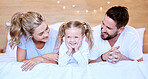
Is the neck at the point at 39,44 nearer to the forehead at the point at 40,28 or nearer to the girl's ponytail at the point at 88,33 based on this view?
the forehead at the point at 40,28

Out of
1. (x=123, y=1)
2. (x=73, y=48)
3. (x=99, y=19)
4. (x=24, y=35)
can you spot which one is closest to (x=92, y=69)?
(x=73, y=48)

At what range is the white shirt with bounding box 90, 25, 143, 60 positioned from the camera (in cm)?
128

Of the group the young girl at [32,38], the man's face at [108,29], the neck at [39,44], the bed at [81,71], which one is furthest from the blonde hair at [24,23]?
the man's face at [108,29]

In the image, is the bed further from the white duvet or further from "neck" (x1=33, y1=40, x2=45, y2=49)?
"neck" (x1=33, y1=40, x2=45, y2=49)

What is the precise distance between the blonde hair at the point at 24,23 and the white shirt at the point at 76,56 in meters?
0.26

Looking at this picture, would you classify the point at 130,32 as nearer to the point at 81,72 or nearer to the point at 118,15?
the point at 118,15

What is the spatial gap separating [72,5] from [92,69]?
1031mm

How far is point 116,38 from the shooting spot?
134 centimetres

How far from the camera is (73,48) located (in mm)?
1259

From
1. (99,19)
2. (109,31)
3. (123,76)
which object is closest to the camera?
(123,76)

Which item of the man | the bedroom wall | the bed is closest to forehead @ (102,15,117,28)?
the man

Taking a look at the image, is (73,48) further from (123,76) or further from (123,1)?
(123,1)

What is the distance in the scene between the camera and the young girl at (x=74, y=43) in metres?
1.13

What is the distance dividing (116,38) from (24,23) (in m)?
0.74
